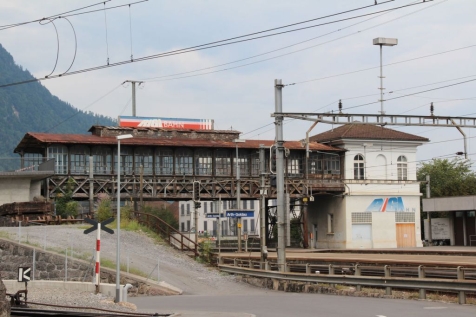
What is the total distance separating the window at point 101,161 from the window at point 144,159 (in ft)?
7.21

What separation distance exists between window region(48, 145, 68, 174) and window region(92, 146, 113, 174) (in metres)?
2.20

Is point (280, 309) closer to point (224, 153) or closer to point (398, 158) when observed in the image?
point (224, 153)

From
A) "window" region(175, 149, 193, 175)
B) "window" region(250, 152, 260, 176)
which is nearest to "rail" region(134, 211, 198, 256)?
"window" region(175, 149, 193, 175)

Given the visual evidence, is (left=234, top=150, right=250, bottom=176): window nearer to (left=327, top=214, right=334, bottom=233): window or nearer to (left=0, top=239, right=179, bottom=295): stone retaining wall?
(left=327, top=214, right=334, bottom=233): window

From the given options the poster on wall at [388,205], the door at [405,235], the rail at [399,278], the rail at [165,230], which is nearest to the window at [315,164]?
the poster on wall at [388,205]

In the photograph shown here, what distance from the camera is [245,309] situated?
22.8 m

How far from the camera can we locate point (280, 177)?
3397 centimetres

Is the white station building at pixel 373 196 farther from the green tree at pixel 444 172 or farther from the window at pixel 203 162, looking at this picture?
the green tree at pixel 444 172

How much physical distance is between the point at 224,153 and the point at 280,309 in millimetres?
43971

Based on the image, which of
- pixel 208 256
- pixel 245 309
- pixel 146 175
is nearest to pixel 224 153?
pixel 146 175

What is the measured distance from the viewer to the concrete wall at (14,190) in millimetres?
56484

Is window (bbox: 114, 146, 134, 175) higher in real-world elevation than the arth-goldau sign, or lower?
higher

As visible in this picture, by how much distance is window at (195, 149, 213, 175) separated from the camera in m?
64.5

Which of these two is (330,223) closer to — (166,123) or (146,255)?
(166,123)
